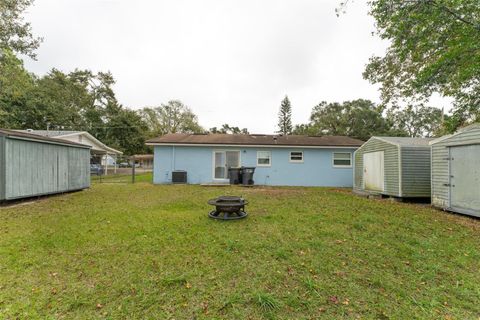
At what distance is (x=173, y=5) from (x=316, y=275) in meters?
11.9

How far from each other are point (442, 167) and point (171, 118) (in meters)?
38.3

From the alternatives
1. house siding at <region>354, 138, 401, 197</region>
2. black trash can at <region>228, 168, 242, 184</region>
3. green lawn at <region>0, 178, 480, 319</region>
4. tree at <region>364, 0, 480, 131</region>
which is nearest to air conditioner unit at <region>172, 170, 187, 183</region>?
black trash can at <region>228, 168, 242, 184</region>

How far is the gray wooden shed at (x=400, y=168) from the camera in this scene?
7.97 metres

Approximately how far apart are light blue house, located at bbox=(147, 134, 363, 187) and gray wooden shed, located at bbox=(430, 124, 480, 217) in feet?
19.3

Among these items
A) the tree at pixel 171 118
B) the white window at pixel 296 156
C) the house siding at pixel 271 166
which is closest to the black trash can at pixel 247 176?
the house siding at pixel 271 166

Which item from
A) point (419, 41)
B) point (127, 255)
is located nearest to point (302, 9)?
point (419, 41)

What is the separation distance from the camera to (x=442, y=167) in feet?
22.3

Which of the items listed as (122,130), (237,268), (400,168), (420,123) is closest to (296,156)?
(400,168)

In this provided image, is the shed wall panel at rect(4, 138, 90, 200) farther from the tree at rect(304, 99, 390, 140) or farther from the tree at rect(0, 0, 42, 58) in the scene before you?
the tree at rect(304, 99, 390, 140)

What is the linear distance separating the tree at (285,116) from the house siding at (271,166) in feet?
101

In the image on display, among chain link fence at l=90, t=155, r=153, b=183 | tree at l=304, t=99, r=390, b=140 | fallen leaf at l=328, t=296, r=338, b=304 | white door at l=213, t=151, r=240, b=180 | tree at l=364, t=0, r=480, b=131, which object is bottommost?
fallen leaf at l=328, t=296, r=338, b=304

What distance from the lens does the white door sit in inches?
515

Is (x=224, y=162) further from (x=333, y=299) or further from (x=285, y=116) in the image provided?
(x=285, y=116)

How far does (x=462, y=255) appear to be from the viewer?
3479 mm
